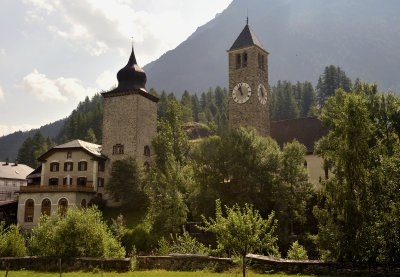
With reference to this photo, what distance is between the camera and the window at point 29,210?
1879 inches

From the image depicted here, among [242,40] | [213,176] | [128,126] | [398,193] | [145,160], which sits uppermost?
[242,40]

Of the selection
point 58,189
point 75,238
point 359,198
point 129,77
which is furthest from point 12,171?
point 359,198

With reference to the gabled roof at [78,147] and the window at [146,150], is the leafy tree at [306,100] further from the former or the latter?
the gabled roof at [78,147]

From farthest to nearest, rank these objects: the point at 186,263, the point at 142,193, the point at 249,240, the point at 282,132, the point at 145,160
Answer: the point at 145,160 < the point at 282,132 < the point at 142,193 < the point at 186,263 < the point at 249,240

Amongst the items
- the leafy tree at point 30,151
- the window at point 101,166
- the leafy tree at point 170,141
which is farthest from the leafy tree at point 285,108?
the window at point 101,166

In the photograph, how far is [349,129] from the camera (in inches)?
790

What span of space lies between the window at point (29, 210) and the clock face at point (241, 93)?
27339mm

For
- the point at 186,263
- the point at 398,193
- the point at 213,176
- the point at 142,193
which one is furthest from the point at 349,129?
the point at 142,193

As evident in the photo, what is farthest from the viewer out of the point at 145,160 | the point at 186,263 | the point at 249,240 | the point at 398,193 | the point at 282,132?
the point at 145,160

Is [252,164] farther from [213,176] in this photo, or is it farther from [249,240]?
[249,240]

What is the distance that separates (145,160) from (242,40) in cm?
2026

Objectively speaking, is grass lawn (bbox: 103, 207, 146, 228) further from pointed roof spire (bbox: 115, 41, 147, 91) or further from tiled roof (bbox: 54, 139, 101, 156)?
pointed roof spire (bbox: 115, 41, 147, 91)

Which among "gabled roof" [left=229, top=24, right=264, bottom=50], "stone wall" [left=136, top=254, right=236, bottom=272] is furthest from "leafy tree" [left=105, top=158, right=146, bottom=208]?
"stone wall" [left=136, top=254, right=236, bottom=272]

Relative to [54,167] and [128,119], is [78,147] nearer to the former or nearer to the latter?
[54,167]
